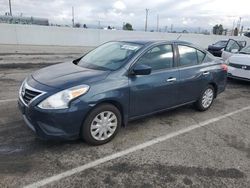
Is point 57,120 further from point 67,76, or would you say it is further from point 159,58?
point 159,58

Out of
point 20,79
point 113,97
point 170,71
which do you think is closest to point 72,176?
point 113,97

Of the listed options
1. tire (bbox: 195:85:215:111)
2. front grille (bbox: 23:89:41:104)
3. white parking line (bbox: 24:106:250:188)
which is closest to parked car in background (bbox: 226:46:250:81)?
tire (bbox: 195:85:215:111)

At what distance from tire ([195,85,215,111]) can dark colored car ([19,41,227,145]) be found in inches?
4.5

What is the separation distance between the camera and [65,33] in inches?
919

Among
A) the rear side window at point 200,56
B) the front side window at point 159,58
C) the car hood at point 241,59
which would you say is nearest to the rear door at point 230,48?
the car hood at point 241,59

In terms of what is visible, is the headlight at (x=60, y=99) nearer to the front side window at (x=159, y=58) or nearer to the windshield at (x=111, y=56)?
the windshield at (x=111, y=56)

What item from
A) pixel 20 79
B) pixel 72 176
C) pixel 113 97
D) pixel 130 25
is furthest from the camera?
pixel 130 25

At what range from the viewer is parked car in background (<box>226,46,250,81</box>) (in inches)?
333

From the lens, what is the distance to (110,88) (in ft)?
12.9

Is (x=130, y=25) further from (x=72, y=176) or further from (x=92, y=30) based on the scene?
(x=72, y=176)

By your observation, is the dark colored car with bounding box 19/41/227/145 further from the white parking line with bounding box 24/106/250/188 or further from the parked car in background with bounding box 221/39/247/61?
the parked car in background with bounding box 221/39/247/61

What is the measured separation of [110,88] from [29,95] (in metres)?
1.16

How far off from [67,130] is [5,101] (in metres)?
2.85

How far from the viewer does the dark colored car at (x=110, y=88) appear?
3.63 metres
